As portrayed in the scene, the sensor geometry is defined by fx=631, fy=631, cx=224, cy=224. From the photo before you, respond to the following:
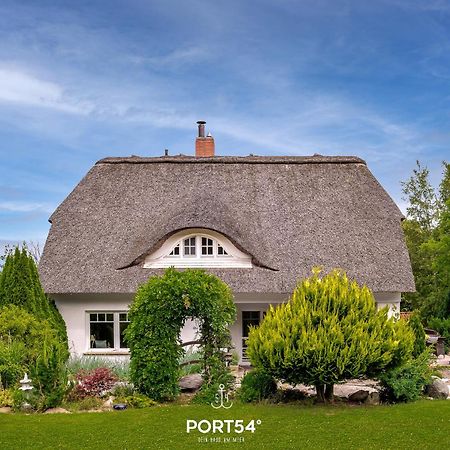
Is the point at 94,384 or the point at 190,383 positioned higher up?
the point at 94,384

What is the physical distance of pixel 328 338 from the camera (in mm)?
12961

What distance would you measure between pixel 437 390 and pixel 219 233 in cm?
832

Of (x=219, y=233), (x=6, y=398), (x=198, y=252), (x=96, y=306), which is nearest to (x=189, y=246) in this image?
(x=198, y=252)

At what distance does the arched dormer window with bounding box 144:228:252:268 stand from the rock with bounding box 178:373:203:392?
544cm

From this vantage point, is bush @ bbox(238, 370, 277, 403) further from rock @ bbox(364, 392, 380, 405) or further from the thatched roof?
the thatched roof

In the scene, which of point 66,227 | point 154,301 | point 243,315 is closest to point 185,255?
point 243,315

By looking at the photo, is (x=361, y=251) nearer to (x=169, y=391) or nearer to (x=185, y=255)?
(x=185, y=255)

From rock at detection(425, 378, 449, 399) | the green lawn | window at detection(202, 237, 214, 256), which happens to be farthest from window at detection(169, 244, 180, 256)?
rock at detection(425, 378, 449, 399)

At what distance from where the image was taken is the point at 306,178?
24.0m

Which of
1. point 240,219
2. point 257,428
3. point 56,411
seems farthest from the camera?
point 240,219

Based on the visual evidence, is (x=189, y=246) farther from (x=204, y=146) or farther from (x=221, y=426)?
(x=221, y=426)

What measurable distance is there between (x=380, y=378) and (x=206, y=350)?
3.97m

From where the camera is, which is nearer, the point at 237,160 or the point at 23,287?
the point at 23,287

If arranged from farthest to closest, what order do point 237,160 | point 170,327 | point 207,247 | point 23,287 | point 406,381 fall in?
point 237,160, point 207,247, point 23,287, point 170,327, point 406,381
